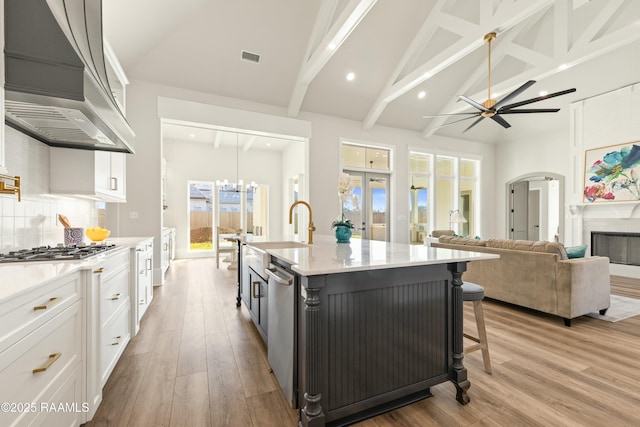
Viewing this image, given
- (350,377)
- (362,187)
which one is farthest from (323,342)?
(362,187)

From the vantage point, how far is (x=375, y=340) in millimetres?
1535

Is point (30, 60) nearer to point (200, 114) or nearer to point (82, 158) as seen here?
point (82, 158)

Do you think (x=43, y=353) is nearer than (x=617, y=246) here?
Yes

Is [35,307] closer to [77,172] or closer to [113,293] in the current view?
[113,293]

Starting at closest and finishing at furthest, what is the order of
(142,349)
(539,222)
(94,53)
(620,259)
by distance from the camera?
1. (94,53)
2. (142,349)
3. (620,259)
4. (539,222)

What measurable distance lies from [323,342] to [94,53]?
2.34m

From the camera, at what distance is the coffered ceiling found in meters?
3.79

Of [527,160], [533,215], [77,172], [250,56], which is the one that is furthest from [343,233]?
[533,215]

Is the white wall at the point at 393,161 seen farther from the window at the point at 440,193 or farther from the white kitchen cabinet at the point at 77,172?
the white kitchen cabinet at the point at 77,172

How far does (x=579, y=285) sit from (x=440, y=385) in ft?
7.18

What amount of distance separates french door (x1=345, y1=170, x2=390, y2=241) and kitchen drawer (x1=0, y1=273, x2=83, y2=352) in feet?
18.1

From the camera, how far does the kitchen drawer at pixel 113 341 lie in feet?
5.68

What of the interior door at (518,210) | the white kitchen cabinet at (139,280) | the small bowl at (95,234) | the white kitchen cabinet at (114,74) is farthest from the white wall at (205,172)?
the interior door at (518,210)

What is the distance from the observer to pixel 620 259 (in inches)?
214
